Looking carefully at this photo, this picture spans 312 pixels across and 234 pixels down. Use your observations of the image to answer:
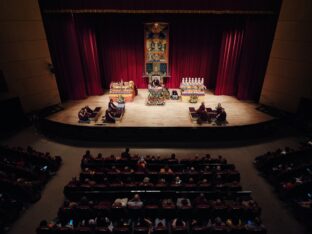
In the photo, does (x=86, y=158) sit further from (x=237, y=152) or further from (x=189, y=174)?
(x=237, y=152)

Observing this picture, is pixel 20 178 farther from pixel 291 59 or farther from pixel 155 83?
pixel 291 59

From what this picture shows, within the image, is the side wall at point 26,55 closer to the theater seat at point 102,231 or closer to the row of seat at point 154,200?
the row of seat at point 154,200

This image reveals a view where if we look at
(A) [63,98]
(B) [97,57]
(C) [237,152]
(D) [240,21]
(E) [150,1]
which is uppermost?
(E) [150,1]

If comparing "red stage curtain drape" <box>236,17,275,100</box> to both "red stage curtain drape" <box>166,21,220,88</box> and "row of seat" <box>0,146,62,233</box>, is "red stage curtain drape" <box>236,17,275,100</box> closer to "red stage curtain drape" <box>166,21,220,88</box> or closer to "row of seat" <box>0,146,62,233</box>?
"red stage curtain drape" <box>166,21,220,88</box>

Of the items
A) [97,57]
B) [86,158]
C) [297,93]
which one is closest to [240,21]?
[297,93]

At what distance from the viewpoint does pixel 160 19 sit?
13.2 m

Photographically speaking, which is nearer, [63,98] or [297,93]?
[297,93]

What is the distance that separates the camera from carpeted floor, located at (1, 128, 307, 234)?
7070 millimetres

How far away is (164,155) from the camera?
1020cm

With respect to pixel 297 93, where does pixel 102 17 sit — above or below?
above

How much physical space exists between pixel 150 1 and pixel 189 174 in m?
8.02

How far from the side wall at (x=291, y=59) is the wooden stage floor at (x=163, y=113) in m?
1.46

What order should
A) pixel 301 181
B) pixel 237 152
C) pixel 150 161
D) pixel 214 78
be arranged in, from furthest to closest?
pixel 214 78
pixel 237 152
pixel 150 161
pixel 301 181

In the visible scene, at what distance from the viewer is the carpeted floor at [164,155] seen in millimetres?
7070
